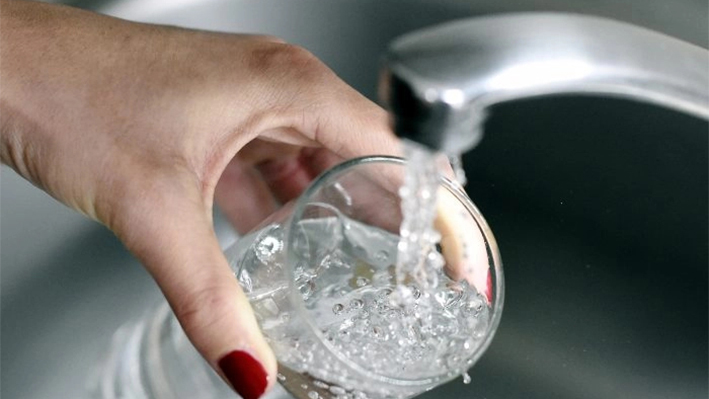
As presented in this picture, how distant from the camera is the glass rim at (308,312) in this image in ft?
1.05

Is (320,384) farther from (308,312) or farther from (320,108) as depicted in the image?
(320,108)

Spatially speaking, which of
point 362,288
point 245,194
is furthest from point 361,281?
point 245,194

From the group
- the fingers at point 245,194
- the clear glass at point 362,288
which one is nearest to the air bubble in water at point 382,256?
the clear glass at point 362,288

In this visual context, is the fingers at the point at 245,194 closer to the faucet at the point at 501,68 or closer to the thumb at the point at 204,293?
the thumb at the point at 204,293

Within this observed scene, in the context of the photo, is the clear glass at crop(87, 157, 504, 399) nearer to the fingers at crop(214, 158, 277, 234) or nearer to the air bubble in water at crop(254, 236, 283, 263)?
→ the air bubble in water at crop(254, 236, 283, 263)

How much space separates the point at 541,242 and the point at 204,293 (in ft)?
0.73

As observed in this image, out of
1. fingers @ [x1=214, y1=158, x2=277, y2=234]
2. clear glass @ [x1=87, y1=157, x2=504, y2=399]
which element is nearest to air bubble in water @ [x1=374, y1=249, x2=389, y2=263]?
clear glass @ [x1=87, y1=157, x2=504, y2=399]

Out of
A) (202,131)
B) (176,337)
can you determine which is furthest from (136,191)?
(176,337)

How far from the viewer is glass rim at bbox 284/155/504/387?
0.32 metres

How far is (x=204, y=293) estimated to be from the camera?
1.13 ft

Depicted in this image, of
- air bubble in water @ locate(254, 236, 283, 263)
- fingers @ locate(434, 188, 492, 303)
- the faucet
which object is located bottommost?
air bubble in water @ locate(254, 236, 283, 263)

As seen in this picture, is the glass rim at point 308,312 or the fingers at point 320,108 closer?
the glass rim at point 308,312

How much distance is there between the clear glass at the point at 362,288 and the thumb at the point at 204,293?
13 millimetres

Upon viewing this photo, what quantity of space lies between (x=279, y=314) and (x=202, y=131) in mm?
79
